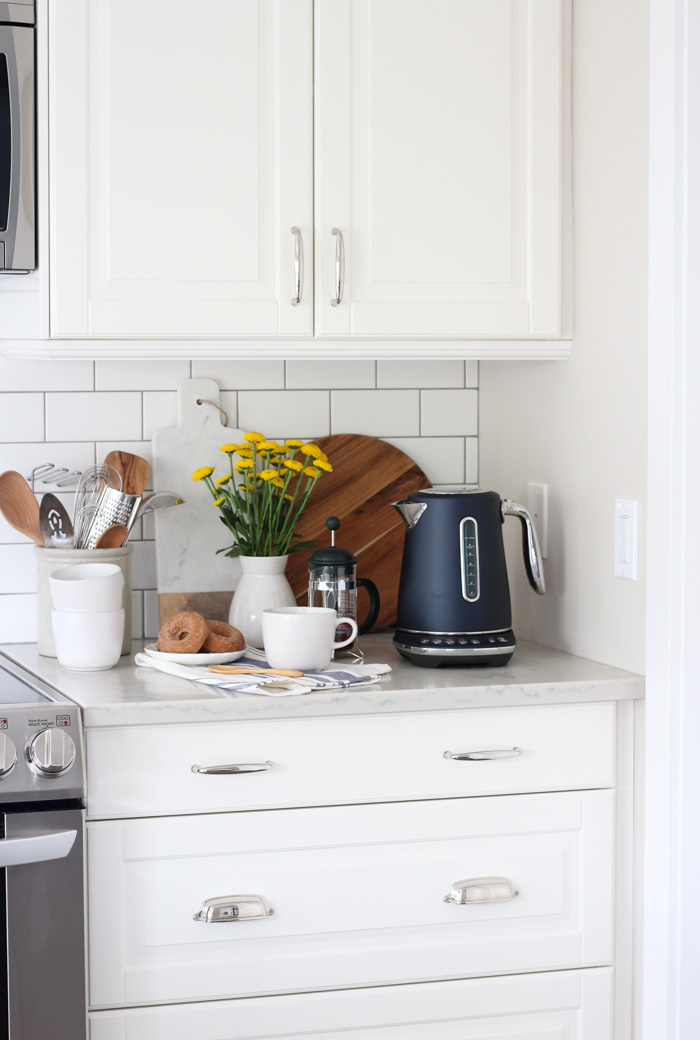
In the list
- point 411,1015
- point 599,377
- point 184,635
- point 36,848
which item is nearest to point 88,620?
point 184,635

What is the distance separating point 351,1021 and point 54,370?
1.26 meters

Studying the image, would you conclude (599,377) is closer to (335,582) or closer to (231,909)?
(335,582)

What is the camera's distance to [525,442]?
6.81ft

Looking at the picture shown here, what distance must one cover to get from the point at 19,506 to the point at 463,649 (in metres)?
0.82

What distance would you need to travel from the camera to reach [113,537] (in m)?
1.89

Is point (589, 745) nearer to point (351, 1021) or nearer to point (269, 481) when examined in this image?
point (351, 1021)

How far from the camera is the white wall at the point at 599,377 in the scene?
1.67 m

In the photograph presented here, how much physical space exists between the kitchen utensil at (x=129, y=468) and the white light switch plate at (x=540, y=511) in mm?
710

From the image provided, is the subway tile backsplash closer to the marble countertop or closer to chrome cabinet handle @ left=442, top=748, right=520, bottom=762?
the marble countertop

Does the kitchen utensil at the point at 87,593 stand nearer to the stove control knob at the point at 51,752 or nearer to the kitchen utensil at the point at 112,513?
the kitchen utensil at the point at 112,513

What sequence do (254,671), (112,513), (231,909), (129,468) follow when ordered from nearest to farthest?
(231,909), (254,671), (112,513), (129,468)

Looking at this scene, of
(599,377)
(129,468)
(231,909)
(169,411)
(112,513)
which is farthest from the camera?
(169,411)

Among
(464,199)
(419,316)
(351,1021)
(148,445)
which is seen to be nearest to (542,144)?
(464,199)

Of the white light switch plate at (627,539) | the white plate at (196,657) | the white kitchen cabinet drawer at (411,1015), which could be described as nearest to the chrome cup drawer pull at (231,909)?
the white kitchen cabinet drawer at (411,1015)
